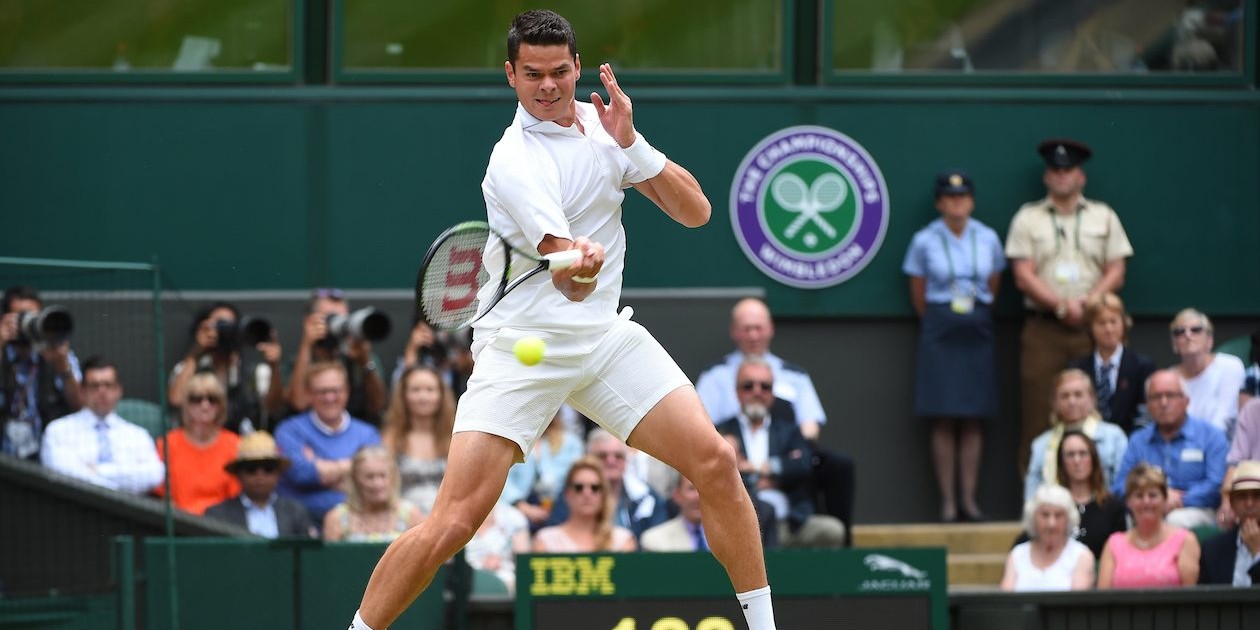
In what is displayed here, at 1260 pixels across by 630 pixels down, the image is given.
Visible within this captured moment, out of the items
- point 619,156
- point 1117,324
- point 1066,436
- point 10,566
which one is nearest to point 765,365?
point 1066,436

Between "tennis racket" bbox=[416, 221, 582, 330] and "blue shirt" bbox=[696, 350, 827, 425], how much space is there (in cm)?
474

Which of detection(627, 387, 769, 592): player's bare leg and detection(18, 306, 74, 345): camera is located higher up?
detection(18, 306, 74, 345): camera

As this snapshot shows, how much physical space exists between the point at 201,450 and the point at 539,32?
461 cm

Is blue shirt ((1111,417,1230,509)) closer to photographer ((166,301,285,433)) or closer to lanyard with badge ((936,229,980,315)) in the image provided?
lanyard with badge ((936,229,980,315))

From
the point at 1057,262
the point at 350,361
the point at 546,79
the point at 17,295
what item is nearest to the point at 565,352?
the point at 546,79

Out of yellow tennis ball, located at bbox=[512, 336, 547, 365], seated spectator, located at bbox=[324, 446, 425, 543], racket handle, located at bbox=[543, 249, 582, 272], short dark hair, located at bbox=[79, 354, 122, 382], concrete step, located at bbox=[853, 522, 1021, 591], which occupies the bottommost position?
concrete step, located at bbox=[853, 522, 1021, 591]

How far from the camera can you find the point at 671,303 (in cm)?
1161

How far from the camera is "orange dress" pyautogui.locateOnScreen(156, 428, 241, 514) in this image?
9102mm

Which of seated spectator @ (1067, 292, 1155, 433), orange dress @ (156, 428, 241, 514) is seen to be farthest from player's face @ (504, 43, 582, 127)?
seated spectator @ (1067, 292, 1155, 433)

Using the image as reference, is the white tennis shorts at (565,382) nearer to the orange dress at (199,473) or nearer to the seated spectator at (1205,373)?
the orange dress at (199,473)

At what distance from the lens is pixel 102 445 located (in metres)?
8.75

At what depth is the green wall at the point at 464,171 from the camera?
38.7ft

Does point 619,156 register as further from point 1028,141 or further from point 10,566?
point 1028,141

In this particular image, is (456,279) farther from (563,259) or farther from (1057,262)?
(1057,262)
